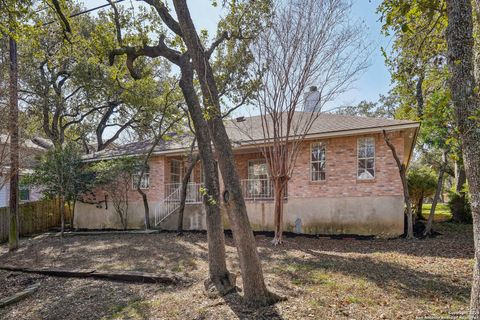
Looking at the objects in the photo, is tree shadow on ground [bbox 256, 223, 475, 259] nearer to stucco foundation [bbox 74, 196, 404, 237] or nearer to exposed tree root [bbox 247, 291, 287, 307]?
stucco foundation [bbox 74, 196, 404, 237]

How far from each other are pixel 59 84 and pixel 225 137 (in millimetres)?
17775

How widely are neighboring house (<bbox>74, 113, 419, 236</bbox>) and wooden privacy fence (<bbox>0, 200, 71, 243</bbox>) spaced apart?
5.45 m

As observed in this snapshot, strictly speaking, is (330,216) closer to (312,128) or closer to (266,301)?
(312,128)

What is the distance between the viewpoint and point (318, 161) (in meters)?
11.7

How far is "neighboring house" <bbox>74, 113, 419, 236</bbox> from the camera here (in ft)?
34.1

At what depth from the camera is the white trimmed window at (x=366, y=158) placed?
35.5 ft

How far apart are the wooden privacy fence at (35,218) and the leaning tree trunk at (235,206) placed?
12.8 meters

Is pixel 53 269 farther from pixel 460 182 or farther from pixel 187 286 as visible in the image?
pixel 460 182

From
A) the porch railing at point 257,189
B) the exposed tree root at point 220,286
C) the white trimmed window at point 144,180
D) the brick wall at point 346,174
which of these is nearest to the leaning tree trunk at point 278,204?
the brick wall at point 346,174

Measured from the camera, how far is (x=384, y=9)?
13.4 ft

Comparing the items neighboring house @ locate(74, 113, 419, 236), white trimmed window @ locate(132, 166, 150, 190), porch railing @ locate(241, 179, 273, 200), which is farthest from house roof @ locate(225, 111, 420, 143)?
white trimmed window @ locate(132, 166, 150, 190)

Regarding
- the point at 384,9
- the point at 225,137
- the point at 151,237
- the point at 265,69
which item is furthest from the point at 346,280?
the point at 151,237

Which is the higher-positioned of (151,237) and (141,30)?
(141,30)

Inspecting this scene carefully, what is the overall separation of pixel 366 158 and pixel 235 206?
7814mm
